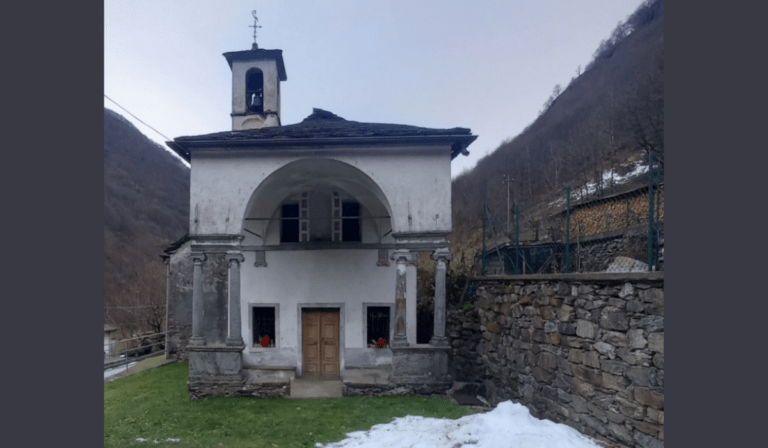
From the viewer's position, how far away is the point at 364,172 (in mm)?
8047

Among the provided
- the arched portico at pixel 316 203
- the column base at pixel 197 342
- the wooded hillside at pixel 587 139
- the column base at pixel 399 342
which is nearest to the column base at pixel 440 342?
the column base at pixel 399 342

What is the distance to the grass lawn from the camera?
19.5 ft

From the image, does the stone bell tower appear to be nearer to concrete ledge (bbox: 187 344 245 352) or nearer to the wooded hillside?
concrete ledge (bbox: 187 344 245 352)

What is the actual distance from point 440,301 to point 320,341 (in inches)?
135

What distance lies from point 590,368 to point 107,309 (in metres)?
24.0

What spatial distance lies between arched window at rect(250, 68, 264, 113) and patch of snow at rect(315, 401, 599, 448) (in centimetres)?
1067

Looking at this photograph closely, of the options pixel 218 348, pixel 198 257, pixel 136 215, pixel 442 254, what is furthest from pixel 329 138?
pixel 136 215

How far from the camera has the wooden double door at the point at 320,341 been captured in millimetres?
9641

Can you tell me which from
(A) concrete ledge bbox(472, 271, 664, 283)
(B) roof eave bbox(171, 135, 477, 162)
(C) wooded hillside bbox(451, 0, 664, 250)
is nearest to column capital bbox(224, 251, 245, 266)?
(B) roof eave bbox(171, 135, 477, 162)

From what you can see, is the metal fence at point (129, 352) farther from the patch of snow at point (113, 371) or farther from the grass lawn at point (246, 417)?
the grass lawn at point (246, 417)

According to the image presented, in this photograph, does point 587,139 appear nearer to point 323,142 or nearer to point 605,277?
point 323,142

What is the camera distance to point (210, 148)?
8039 millimetres

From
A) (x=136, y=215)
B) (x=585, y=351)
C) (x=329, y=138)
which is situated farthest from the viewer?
(x=136, y=215)

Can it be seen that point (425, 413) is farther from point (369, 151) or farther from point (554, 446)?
point (369, 151)
